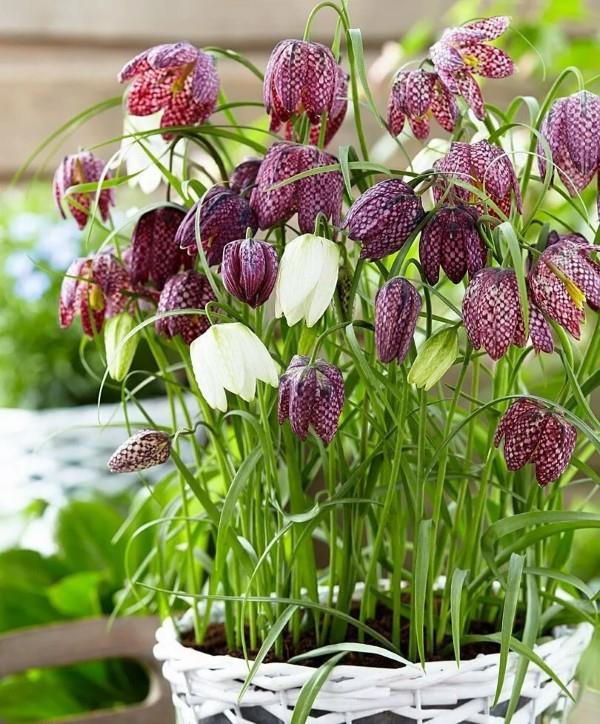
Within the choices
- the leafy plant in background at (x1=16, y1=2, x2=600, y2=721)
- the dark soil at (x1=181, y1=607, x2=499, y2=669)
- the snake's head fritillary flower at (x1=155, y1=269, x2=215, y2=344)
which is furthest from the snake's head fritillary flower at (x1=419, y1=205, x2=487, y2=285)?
the dark soil at (x1=181, y1=607, x2=499, y2=669)

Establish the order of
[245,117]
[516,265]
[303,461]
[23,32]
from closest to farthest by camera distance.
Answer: [516,265] < [303,461] < [23,32] < [245,117]

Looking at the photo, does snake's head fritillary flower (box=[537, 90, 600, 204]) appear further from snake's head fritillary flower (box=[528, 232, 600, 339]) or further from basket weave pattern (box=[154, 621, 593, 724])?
basket weave pattern (box=[154, 621, 593, 724])

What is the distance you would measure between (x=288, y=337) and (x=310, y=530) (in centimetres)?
10

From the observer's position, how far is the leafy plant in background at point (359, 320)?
1.57 feet

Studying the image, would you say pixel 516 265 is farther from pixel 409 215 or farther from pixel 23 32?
pixel 23 32

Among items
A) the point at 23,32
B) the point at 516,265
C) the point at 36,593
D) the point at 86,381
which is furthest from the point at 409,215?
the point at 23,32

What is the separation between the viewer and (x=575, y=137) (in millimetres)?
508

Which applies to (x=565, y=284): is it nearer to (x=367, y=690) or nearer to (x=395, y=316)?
(x=395, y=316)

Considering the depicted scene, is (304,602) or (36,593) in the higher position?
(304,602)

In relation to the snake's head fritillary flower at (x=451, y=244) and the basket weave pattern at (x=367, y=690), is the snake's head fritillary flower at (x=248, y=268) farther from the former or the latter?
the basket weave pattern at (x=367, y=690)

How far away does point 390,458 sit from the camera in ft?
1.88

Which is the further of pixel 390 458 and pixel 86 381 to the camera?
pixel 86 381

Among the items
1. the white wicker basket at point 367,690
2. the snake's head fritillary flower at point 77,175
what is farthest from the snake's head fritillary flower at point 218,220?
→ the white wicker basket at point 367,690

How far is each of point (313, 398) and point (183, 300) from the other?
0.10 metres
